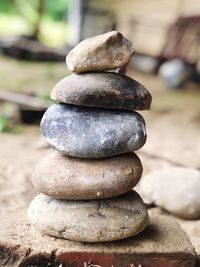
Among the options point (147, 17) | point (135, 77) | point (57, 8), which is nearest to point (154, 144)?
point (135, 77)

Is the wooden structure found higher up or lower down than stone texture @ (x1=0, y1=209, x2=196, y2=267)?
lower down

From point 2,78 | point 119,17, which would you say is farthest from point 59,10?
point 2,78

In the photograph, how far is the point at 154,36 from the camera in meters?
13.3

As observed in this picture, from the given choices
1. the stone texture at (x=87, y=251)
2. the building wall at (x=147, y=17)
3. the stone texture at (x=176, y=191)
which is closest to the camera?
the stone texture at (x=87, y=251)

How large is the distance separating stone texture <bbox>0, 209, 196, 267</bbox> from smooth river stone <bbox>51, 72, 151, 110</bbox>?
80cm

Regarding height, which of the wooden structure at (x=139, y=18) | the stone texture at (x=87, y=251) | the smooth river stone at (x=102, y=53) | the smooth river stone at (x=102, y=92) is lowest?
the wooden structure at (x=139, y=18)

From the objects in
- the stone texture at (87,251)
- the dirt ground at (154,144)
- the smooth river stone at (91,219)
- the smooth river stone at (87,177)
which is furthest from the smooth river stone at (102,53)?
the dirt ground at (154,144)

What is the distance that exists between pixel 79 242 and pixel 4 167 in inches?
91.6

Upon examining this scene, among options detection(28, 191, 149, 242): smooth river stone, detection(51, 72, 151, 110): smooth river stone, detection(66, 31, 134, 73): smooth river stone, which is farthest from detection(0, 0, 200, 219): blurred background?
detection(66, 31, 134, 73): smooth river stone

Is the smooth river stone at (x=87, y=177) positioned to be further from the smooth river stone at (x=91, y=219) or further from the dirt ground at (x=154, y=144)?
the dirt ground at (x=154, y=144)

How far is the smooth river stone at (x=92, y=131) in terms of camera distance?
2.86 m

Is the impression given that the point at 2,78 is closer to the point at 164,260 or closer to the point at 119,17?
the point at 119,17

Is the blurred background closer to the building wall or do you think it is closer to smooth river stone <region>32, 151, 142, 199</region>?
the building wall

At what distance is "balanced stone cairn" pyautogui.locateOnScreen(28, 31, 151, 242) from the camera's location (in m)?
2.87
